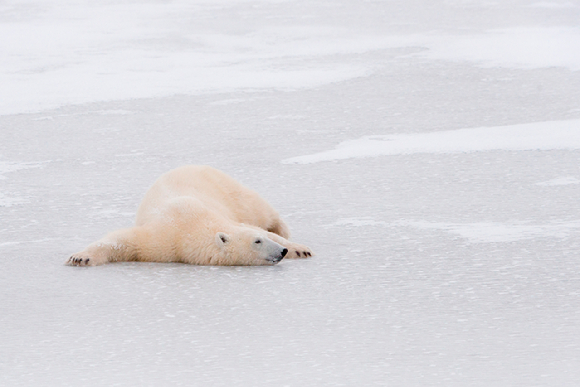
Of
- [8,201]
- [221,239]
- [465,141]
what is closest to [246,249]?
[221,239]

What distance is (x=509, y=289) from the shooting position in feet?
13.3

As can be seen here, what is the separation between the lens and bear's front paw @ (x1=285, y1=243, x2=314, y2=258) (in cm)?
483

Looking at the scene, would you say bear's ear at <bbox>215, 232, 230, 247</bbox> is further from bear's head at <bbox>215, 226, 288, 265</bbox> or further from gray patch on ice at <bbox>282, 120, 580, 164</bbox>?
gray patch on ice at <bbox>282, 120, 580, 164</bbox>

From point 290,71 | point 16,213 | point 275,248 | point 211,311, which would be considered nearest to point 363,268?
point 275,248

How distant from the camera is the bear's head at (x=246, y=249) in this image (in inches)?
186

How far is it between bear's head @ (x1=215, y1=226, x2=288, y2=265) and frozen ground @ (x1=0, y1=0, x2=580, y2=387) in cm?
9

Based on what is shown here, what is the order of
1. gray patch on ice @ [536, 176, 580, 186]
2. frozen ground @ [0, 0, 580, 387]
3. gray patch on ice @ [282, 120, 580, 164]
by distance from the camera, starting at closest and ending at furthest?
1. frozen ground @ [0, 0, 580, 387]
2. gray patch on ice @ [536, 176, 580, 186]
3. gray patch on ice @ [282, 120, 580, 164]

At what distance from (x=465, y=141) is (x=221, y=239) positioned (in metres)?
3.16

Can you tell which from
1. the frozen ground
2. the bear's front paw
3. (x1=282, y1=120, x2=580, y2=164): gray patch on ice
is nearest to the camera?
the frozen ground

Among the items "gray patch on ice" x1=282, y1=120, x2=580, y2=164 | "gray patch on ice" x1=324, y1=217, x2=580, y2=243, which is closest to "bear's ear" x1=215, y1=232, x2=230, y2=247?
"gray patch on ice" x1=324, y1=217, x2=580, y2=243

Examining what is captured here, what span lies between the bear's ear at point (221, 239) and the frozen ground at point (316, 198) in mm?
153

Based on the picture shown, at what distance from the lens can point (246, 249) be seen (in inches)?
188

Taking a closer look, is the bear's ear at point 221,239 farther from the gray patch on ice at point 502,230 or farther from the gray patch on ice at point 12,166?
the gray patch on ice at point 12,166

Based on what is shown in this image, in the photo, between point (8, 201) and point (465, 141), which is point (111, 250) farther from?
point (465, 141)
